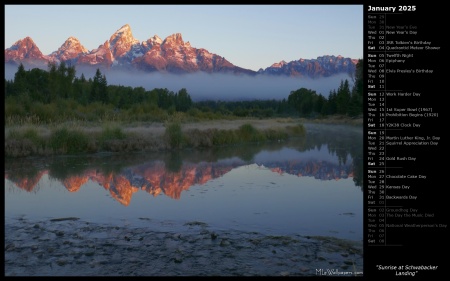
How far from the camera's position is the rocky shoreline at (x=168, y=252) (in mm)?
4938

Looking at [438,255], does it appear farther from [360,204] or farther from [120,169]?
[120,169]

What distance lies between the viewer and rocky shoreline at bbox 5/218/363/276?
4938mm

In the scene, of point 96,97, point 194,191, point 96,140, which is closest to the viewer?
point 194,191

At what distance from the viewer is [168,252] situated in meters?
5.59

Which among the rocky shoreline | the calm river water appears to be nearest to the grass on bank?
Answer: the calm river water

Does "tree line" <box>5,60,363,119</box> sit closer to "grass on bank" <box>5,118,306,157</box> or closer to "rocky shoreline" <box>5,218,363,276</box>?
"grass on bank" <box>5,118,306,157</box>

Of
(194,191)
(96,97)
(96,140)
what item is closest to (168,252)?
(194,191)

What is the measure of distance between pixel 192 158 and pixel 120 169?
4052 millimetres

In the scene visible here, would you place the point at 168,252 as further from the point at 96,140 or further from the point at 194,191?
the point at 96,140

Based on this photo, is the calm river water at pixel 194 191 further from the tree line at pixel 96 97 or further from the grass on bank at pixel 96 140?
the tree line at pixel 96 97

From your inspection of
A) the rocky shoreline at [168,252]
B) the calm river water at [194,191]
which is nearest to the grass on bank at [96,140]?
the calm river water at [194,191]

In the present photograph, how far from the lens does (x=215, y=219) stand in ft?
25.3

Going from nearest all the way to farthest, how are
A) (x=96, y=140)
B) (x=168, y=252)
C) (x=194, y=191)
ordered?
(x=168, y=252) → (x=194, y=191) → (x=96, y=140)

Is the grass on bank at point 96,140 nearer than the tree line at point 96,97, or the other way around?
the grass on bank at point 96,140
